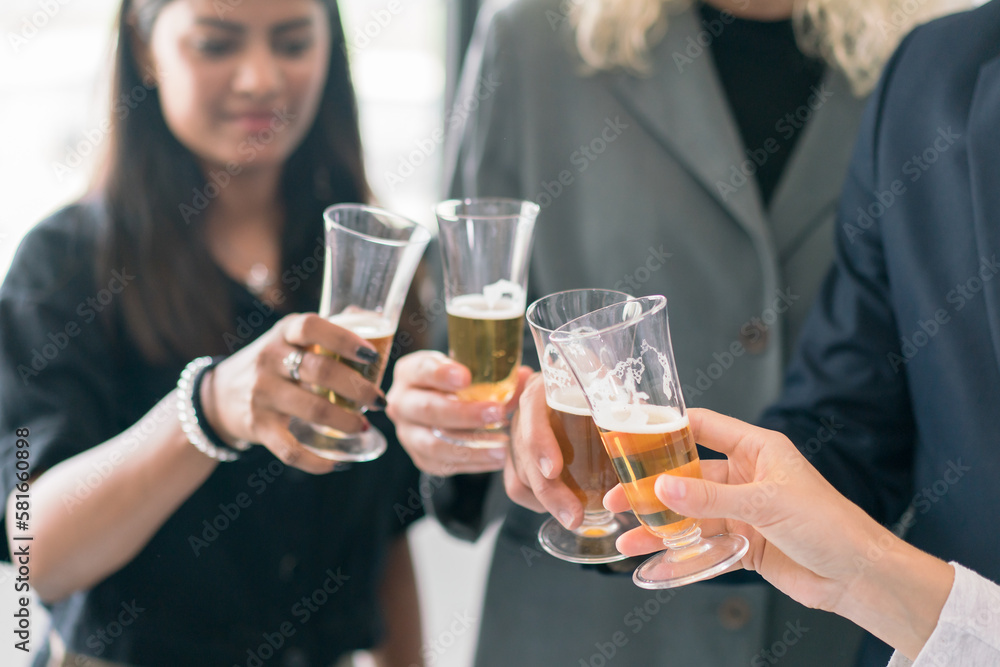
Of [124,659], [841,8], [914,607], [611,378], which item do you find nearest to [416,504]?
[124,659]

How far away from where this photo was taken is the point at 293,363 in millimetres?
1121

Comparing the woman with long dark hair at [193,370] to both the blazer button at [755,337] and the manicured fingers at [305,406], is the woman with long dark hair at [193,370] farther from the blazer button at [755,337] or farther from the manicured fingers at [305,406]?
the blazer button at [755,337]

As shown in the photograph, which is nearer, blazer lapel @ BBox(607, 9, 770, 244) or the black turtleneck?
Answer: blazer lapel @ BBox(607, 9, 770, 244)

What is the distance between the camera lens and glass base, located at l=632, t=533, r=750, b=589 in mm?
856

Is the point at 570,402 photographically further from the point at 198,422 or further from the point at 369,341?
the point at 198,422

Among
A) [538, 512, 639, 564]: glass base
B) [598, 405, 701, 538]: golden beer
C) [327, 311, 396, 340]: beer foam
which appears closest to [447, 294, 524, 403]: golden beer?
[327, 311, 396, 340]: beer foam

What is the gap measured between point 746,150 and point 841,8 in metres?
0.30

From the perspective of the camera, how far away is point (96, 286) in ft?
4.88

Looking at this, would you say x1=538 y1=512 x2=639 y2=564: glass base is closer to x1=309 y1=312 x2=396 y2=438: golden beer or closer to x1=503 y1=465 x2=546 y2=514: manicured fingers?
x1=503 y1=465 x2=546 y2=514: manicured fingers

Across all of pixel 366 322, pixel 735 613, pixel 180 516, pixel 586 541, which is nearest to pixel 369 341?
pixel 366 322

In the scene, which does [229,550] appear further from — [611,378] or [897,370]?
[897,370]

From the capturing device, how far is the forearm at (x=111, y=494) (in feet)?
4.23

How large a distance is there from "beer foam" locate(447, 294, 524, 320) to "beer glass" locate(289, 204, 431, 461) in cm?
9

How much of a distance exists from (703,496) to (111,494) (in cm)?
101
